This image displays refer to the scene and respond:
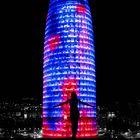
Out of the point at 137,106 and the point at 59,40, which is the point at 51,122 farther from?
the point at 137,106

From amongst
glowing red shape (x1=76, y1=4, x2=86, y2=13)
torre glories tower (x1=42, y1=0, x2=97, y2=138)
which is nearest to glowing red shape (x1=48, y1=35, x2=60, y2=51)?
torre glories tower (x1=42, y1=0, x2=97, y2=138)

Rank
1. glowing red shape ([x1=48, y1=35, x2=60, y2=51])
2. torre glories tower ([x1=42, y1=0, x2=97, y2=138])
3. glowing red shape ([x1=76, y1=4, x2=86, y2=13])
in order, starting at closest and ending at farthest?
torre glories tower ([x1=42, y1=0, x2=97, y2=138]) < glowing red shape ([x1=48, y1=35, x2=60, y2=51]) < glowing red shape ([x1=76, y1=4, x2=86, y2=13])

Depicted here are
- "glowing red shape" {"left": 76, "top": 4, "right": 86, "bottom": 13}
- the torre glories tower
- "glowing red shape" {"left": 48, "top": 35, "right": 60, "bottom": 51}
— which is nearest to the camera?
the torre glories tower

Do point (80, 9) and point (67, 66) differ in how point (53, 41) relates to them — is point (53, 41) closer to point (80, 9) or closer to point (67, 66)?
point (67, 66)

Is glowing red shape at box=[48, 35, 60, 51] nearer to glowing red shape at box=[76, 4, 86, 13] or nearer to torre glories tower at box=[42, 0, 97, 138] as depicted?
torre glories tower at box=[42, 0, 97, 138]

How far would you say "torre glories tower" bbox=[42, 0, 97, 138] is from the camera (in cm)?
12194

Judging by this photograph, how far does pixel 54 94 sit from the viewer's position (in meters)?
125

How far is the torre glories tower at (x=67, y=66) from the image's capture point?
122 m

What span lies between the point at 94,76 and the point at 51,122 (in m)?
28.6

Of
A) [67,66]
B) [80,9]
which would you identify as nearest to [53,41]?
[67,66]

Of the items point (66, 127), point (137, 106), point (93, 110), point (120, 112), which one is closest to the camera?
point (66, 127)

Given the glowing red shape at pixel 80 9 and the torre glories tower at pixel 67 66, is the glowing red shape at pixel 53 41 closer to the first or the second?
the torre glories tower at pixel 67 66

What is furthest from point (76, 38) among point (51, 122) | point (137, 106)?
point (137, 106)

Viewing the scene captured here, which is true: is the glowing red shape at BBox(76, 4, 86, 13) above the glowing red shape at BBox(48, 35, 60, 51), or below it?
above
